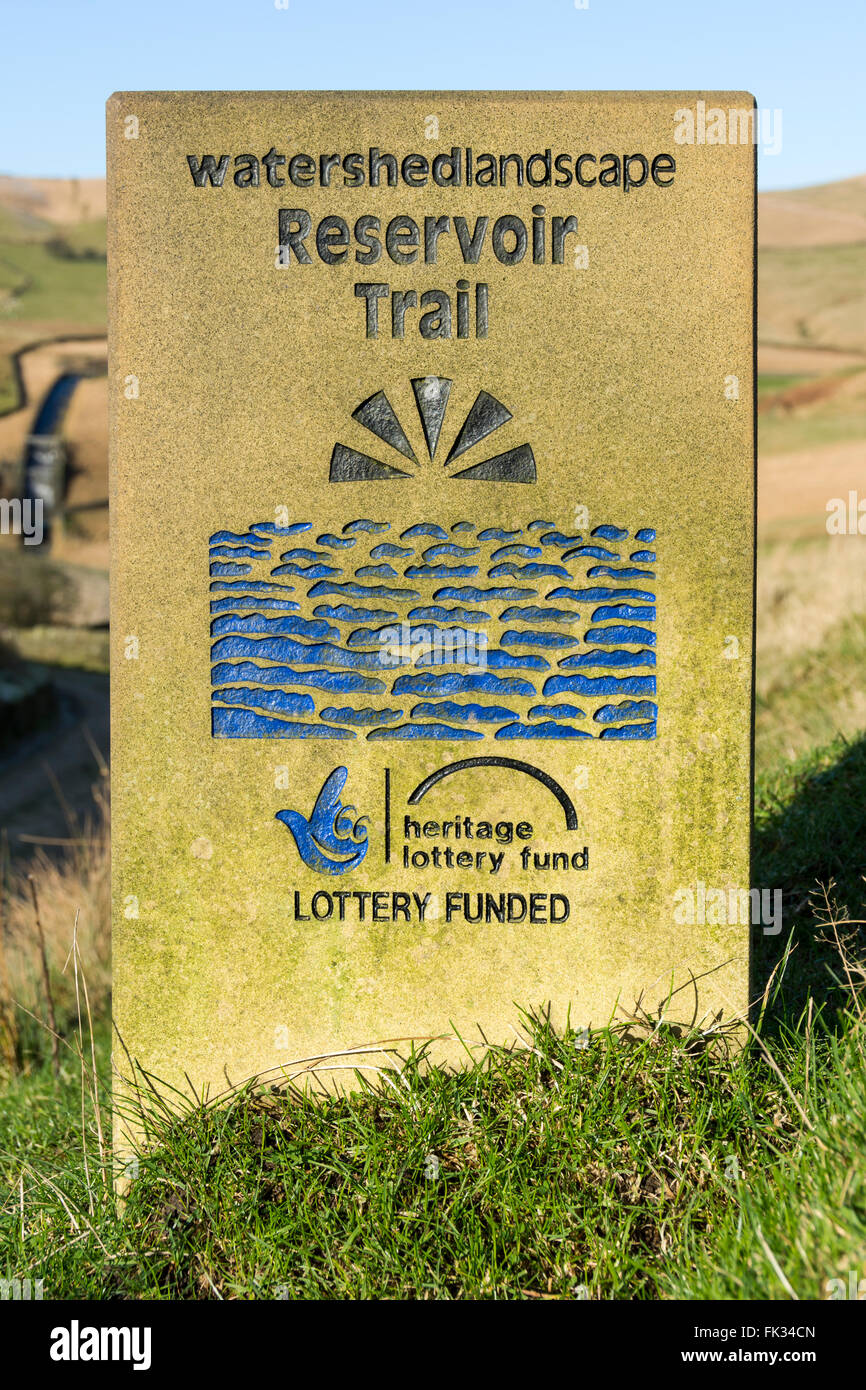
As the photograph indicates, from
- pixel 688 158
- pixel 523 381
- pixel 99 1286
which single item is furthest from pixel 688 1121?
pixel 688 158

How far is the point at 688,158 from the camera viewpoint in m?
2.63

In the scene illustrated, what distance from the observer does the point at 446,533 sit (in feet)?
8.76

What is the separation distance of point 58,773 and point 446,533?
10.4 metres

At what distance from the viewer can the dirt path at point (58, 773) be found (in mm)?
10375

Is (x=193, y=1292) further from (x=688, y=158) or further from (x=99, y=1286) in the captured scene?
(x=688, y=158)

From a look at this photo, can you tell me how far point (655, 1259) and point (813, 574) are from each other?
24.8 ft

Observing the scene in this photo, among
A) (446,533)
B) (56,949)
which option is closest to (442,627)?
(446,533)

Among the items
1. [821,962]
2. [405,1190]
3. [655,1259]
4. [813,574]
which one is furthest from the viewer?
[813,574]

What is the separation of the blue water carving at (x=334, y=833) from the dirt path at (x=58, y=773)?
651 cm

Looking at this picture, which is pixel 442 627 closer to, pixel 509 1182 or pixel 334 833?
pixel 334 833
